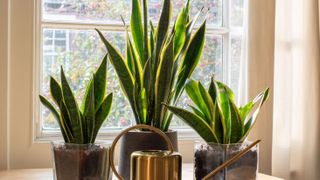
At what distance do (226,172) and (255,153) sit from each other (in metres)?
0.09

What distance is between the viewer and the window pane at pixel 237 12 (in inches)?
77.1

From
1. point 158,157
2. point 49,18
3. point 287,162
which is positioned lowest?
point 287,162

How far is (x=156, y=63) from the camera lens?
4.83 feet

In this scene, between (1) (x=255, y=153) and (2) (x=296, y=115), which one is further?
(2) (x=296, y=115)

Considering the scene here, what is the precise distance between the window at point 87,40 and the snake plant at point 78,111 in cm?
55

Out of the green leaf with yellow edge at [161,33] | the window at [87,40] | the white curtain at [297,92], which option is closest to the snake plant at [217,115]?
the green leaf with yellow edge at [161,33]

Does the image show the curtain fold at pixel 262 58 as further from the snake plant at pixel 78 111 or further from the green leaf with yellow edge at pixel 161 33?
the snake plant at pixel 78 111

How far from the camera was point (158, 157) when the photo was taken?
1.16 metres

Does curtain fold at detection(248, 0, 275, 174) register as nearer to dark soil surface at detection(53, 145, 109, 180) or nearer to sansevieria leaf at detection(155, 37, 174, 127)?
sansevieria leaf at detection(155, 37, 174, 127)

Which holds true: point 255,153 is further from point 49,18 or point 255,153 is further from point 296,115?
point 49,18

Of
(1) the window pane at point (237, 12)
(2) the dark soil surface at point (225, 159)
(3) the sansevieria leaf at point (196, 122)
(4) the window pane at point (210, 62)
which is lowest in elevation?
(2) the dark soil surface at point (225, 159)

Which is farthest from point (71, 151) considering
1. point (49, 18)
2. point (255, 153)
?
point (49, 18)

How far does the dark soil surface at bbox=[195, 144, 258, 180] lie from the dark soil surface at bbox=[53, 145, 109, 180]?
0.25 meters

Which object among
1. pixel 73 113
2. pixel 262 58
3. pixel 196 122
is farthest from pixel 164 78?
pixel 262 58
